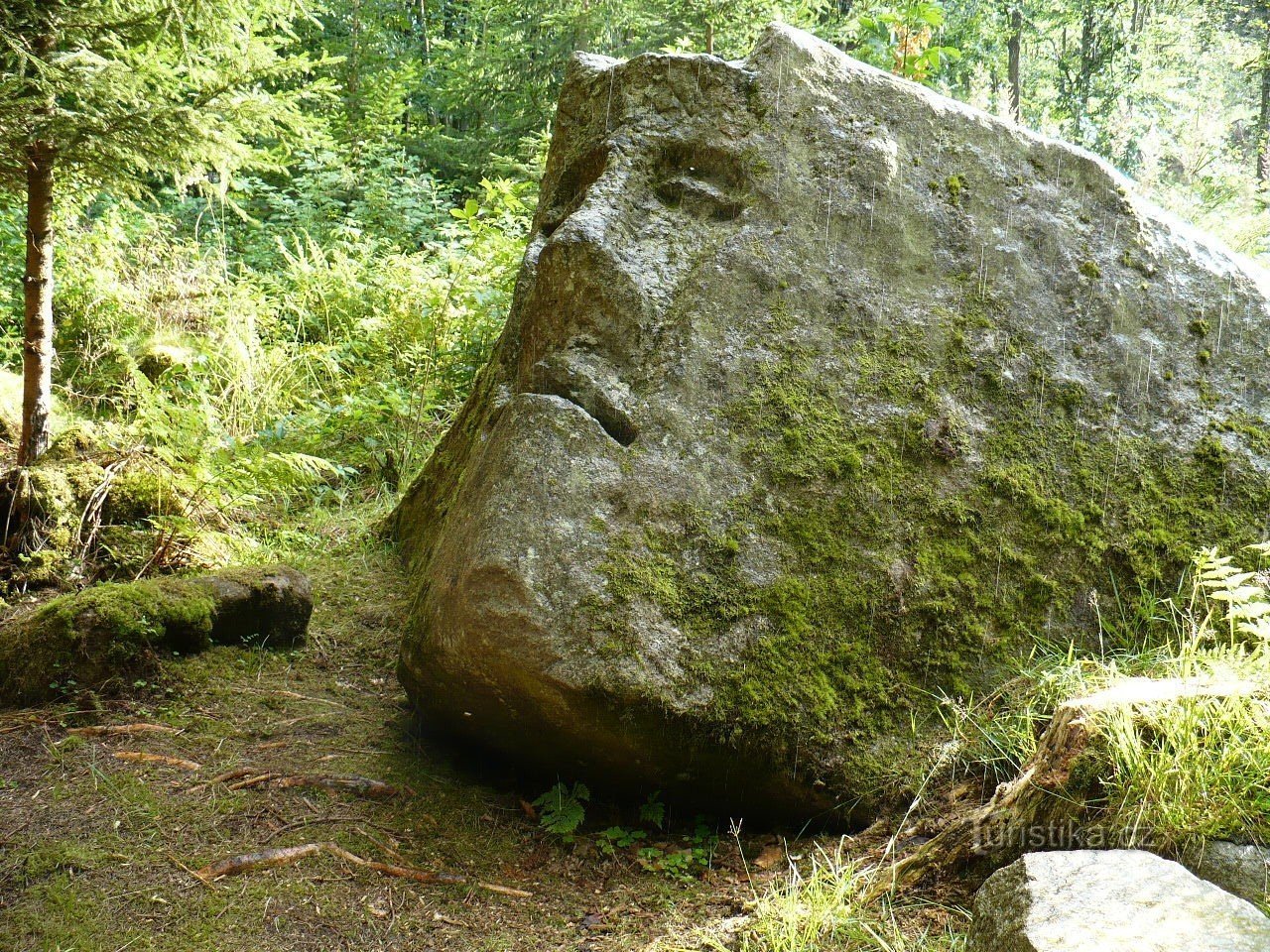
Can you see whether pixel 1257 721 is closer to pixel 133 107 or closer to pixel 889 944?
pixel 889 944

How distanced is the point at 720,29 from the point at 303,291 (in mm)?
4267

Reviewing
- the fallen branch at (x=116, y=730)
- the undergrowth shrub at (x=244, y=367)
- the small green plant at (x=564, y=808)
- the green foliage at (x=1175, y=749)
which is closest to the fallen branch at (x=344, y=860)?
the small green plant at (x=564, y=808)

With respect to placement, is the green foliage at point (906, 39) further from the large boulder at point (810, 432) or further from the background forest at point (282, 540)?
the large boulder at point (810, 432)

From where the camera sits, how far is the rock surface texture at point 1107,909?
179cm

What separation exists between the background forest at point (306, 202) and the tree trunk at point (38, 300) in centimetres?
12

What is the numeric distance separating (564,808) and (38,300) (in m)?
3.16

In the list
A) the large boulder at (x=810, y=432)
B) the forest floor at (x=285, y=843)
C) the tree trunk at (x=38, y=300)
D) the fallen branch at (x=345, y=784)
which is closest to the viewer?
the forest floor at (x=285, y=843)

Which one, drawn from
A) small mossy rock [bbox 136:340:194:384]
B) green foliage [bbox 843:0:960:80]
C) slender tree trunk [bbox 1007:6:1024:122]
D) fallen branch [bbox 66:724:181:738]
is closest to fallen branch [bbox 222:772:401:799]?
fallen branch [bbox 66:724:181:738]

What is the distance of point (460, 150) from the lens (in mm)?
13297

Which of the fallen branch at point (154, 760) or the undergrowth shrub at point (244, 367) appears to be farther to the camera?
the undergrowth shrub at point (244, 367)

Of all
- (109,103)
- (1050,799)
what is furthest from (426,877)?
(109,103)

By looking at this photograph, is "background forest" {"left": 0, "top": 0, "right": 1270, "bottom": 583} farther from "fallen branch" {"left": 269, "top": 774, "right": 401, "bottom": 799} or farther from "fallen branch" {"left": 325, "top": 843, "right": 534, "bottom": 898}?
"fallen branch" {"left": 325, "top": 843, "right": 534, "bottom": 898}

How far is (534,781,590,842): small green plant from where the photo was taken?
2.80m

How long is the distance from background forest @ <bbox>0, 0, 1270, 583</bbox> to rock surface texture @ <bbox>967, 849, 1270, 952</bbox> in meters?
3.57
